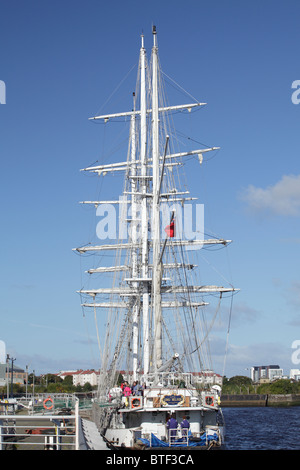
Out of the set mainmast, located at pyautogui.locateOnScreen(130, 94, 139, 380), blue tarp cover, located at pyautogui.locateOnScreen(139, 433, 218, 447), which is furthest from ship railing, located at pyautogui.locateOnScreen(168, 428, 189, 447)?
mainmast, located at pyautogui.locateOnScreen(130, 94, 139, 380)

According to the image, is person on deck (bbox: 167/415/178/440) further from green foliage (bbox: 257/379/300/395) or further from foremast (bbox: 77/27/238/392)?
green foliage (bbox: 257/379/300/395)

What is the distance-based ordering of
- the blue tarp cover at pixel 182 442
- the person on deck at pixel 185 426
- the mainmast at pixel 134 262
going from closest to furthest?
the person on deck at pixel 185 426
the blue tarp cover at pixel 182 442
the mainmast at pixel 134 262

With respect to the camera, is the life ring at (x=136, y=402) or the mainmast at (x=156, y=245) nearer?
the life ring at (x=136, y=402)

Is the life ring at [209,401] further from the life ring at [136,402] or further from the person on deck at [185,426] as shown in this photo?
the life ring at [136,402]

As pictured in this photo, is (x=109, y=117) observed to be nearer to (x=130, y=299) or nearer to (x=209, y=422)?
(x=130, y=299)

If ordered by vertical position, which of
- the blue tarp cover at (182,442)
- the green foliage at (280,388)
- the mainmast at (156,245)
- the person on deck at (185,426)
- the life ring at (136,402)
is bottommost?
the green foliage at (280,388)

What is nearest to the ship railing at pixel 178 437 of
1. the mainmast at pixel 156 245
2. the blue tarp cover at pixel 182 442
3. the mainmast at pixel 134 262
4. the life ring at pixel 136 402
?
the blue tarp cover at pixel 182 442

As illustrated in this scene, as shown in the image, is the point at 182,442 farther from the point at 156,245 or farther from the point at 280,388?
the point at 280,388

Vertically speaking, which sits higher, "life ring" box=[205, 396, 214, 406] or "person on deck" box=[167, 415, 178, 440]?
"life ring" box=[205, 396, 214, 406]

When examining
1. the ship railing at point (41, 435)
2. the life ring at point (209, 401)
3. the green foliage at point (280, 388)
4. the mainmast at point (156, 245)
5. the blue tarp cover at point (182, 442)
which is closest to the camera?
the ship railing at point (41, 435)

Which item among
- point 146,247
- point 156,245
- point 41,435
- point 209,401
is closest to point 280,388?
point 146,247

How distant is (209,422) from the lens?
31.6 metres

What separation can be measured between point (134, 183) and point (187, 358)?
888 inches

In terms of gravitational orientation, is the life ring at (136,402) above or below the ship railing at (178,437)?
above
